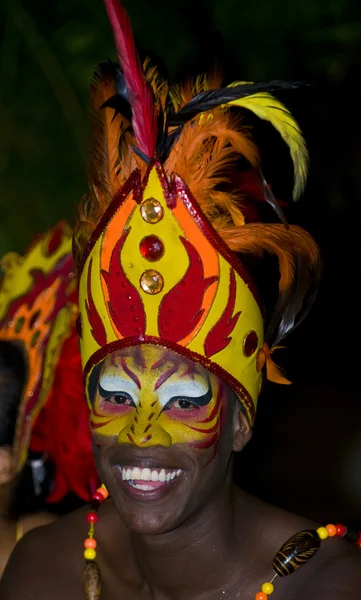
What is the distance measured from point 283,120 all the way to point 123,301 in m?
0.53

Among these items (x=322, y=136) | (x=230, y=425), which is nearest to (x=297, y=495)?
(x=322, y=136)

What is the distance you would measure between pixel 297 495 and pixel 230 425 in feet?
7.33

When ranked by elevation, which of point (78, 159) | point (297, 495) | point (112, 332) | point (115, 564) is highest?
point (78, 159)

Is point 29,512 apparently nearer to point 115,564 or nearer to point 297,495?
point 115,564

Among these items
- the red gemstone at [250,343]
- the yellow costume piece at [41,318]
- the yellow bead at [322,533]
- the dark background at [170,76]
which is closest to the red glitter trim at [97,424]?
the red gemstone at [250,343]

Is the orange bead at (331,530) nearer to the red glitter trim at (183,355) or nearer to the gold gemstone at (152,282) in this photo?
the red glitter trim at (183,355)

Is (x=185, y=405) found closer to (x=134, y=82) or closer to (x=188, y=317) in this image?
(x=188, y=317)

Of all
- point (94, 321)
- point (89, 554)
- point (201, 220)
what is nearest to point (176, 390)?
point (94, 321)

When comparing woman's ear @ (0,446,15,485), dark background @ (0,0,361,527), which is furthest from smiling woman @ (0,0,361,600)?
dark background @ (0,0,361,527)

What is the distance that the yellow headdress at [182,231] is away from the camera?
2023mm

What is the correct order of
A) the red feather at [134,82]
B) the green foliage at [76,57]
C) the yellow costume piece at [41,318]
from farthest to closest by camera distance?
1. the green foliage at [76,57]
2. the yellow costume piece at [41,318]
3. the red feather at [134,82]

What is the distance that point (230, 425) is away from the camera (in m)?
2.13

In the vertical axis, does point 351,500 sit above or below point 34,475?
below

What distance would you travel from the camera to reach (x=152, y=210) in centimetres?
202
